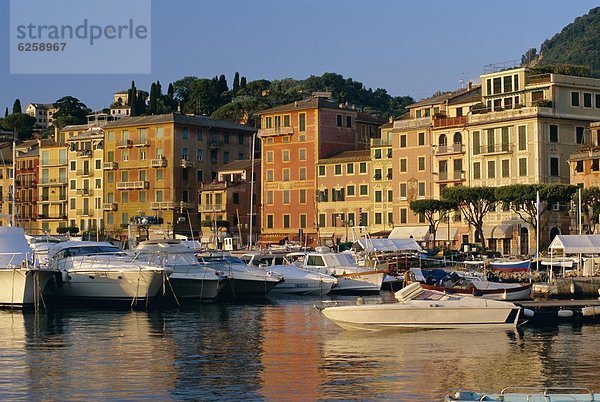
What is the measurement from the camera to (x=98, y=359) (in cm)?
3344

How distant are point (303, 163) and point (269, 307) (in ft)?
177

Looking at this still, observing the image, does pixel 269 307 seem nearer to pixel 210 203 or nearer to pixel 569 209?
pixel 569 209

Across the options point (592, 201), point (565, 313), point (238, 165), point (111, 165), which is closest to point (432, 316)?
point (565, 313)

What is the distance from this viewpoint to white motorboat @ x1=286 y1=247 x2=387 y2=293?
62906 mm

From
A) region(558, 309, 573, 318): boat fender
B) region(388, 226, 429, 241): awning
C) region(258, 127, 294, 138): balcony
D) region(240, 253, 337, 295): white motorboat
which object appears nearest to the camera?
region(558, 309, 573, 318): boat fender

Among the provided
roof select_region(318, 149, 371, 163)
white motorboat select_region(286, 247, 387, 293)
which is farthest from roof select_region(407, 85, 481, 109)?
white motorboat select_region(286, 247, 387, 293)

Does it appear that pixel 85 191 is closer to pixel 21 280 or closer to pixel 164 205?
pixel 164 205

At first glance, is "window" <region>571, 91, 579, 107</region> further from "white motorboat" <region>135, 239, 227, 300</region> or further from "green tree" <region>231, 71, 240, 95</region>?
"green tree" <region>231, 71, 240, 95</region>

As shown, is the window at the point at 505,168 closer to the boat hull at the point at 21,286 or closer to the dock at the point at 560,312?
the dock at the point at 560,312

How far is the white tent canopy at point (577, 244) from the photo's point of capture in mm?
63603

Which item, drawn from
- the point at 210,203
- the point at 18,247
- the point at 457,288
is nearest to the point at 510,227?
the point at 210,203

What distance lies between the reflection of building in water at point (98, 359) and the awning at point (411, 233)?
Answer: 1946 inches

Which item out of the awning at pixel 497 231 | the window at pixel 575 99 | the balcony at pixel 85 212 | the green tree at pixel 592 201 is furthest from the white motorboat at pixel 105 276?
the balcony at pixel 85 212

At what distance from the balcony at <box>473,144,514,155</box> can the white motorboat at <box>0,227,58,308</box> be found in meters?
48.7
